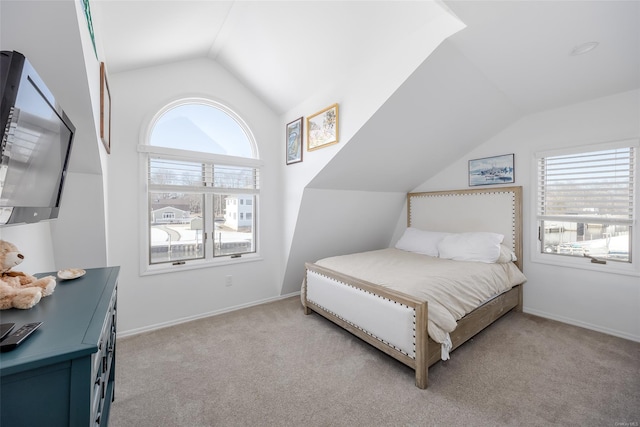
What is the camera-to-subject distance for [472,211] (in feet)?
11.4

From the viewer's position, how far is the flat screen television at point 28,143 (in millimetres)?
744

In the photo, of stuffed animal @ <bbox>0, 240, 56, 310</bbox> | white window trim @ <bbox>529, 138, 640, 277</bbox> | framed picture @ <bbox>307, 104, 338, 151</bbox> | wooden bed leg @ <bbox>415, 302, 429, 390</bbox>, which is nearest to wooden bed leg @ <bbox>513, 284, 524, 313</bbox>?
white window trim @ <bbox>529, 138, 640, 277</bbox>

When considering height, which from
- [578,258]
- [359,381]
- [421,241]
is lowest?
[359,381]

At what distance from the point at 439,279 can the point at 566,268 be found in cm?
171

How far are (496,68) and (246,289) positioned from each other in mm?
3445

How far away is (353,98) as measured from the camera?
8.34ft

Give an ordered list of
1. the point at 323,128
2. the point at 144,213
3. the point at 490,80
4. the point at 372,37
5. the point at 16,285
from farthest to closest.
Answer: the point at 323,128 < the point at 144,213 < the point at 490,80 < the point at 372,37 < the point at 16,285

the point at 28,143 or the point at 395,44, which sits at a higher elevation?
the point at 395,44

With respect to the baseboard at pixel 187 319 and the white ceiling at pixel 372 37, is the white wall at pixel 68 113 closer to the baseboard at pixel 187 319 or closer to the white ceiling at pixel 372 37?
the white ceiling at pixel 372 37

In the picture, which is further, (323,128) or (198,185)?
(198,185)

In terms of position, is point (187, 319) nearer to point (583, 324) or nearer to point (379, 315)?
point (379, 315)

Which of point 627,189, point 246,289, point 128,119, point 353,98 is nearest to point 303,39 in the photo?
point 353,98

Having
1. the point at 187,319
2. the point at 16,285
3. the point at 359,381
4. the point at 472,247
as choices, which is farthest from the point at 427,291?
the point at 187,319

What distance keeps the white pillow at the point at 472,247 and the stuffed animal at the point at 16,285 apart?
327cm
